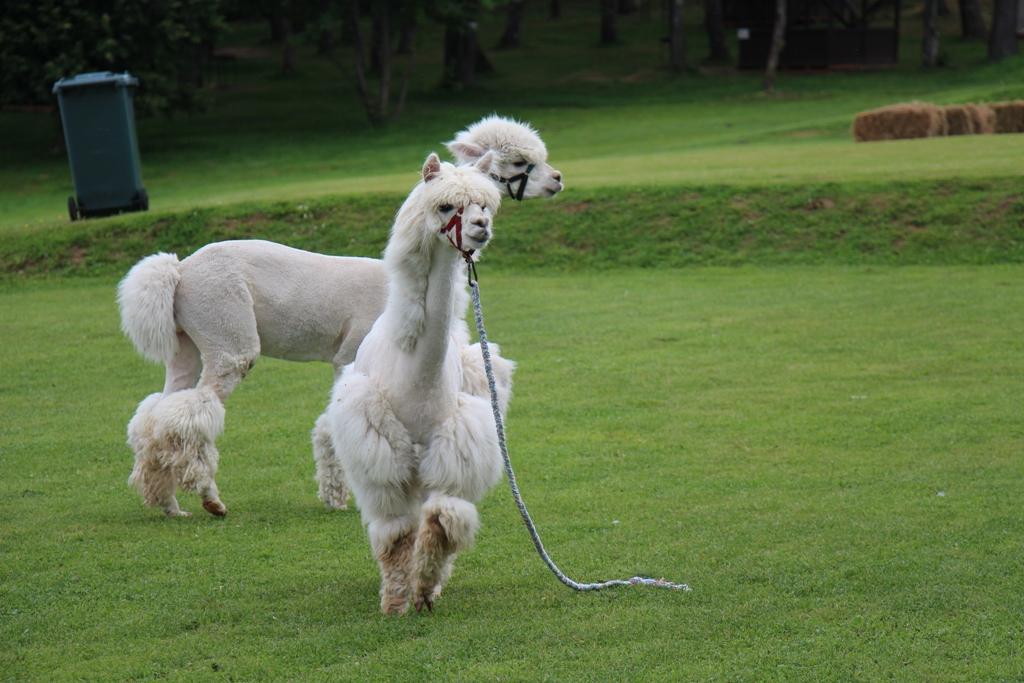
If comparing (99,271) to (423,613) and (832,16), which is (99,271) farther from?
(832,16)

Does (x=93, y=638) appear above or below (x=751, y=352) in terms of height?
above

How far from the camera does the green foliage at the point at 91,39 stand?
2962 cm

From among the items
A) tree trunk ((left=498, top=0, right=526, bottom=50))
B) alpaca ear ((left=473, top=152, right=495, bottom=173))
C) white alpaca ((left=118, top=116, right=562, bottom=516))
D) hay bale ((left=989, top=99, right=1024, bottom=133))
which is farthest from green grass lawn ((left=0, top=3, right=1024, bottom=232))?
alpaca ear ((left=473, top=152, right=495, bottom=173))

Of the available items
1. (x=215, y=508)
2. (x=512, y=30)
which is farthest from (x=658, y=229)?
(x=512, y=30)

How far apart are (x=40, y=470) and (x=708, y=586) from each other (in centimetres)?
507

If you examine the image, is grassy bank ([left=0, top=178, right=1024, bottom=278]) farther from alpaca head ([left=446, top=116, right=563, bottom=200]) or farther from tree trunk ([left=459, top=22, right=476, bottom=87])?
tree trunk ([left=459, top=22, right=476, bottom=87])

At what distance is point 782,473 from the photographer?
8.23 meters

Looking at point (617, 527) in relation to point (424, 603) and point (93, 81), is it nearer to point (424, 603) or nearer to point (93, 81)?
point (424, 603)

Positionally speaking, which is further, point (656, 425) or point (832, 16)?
point (832, 16)

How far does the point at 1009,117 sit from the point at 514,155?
21428 mm

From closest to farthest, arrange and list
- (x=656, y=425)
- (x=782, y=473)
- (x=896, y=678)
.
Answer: (x=896, y=678), (x=782, y=473), (x=656, y=425)

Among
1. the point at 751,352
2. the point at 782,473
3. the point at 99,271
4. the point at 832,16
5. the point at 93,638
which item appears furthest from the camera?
the point at 832,16

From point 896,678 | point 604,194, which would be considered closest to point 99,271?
point 604,194

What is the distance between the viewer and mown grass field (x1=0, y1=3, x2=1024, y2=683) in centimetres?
554
